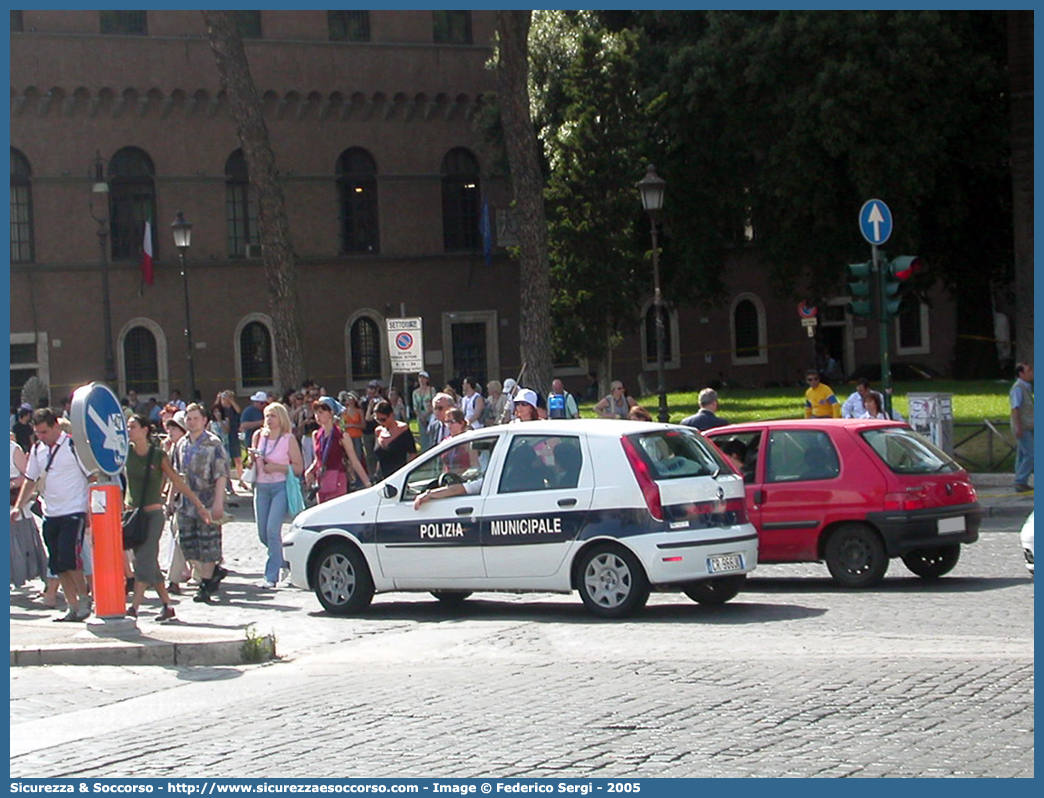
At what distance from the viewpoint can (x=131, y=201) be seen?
4759cm

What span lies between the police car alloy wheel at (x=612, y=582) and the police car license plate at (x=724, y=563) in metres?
0.53

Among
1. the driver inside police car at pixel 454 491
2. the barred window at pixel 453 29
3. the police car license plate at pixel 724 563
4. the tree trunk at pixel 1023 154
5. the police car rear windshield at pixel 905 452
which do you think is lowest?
the police car license plate at pixel 724 563

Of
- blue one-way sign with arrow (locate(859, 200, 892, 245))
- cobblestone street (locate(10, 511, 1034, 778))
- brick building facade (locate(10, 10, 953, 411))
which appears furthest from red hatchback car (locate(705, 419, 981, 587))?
brick building facade (locate(10, 10, 953, 411))

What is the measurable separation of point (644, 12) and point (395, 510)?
34.0 meters

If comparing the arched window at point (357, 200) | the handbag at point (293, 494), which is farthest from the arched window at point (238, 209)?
the handbag at point (293, 494)

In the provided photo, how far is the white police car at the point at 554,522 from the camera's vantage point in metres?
12.3

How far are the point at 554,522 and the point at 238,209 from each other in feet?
125

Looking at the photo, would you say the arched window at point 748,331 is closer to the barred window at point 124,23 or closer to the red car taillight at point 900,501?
the barred window at point 124,23

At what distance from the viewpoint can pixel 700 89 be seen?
40281mm

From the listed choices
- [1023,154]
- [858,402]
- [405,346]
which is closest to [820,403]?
[858,402]

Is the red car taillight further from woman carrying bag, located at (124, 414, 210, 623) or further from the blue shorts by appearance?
the blue shorts

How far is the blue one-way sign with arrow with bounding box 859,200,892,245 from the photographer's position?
19.8m

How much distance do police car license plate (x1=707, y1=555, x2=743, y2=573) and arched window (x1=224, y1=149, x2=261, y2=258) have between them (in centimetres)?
3765

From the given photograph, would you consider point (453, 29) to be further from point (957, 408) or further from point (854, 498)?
point (854, 498)
